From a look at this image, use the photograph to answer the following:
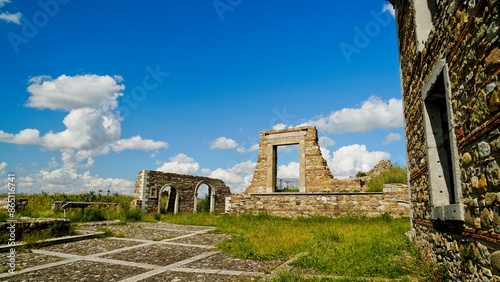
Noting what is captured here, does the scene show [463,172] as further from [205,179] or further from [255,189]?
[205,179]

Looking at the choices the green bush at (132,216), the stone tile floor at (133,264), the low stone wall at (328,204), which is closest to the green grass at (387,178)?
the low stone wall at (328,204)

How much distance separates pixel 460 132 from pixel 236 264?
408cm

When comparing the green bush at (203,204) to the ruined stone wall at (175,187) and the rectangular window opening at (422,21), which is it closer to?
the ruined stone wall at (175,187)

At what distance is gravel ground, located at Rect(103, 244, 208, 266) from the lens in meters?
5.51

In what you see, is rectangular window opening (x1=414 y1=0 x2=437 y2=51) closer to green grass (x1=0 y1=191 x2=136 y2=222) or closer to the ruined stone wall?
green grass (x1=0 y1=191 x2=136 y2=222)

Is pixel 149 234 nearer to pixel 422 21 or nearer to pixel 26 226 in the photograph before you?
pixel 26 226

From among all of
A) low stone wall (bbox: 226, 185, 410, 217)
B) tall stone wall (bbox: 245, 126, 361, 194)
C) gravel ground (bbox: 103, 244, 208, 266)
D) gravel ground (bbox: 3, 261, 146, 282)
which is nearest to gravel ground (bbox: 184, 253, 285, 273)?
gravel ground (bbox: 103, 244, 208, 266)

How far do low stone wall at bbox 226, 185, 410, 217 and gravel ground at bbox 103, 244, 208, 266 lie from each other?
21.9 ft

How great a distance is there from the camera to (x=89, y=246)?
6934mm

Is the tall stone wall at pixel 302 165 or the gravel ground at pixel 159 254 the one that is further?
the tall stone wall at pixel 302 165

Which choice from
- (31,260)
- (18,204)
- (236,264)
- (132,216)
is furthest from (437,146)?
(18,204)

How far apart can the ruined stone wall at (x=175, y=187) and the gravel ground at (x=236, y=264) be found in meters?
13.0

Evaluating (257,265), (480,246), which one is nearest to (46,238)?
(257,265)

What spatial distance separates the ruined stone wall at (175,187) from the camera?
1734 centimetres
